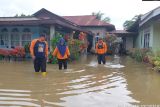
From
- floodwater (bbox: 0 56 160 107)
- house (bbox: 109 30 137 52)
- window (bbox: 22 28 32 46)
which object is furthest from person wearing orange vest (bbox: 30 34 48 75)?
house (bbox: 109 30 137 52)

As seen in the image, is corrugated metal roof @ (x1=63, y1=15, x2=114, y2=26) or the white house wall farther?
corrugated metal roof @ (x1=63, y1=15, x2=114, y2=26)

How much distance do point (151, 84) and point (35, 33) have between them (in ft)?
37.1

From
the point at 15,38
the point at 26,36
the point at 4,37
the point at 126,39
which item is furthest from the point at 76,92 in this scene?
the point at 126,39

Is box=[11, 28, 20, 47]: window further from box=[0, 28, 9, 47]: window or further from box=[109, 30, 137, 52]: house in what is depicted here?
box=[109, 30, 137, 52]: house

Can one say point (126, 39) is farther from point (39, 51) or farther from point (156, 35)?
point (39, 51)

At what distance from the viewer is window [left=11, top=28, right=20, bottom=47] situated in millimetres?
19375

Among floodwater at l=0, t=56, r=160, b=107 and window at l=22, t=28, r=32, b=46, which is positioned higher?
window at l=22, t=28, r=32, b=46

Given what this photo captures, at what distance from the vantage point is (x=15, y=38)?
19.5 metres

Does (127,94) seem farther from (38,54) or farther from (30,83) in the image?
(38,54)

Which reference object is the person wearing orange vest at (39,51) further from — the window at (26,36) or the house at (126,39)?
the house at (126,39)

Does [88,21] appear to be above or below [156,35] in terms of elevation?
above

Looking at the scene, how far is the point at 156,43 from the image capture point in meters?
18.5

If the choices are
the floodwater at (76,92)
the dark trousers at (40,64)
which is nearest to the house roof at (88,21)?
the dark trousers at (40,64)

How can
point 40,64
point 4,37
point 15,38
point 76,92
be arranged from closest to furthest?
point 76,92
point 40,64
point 15,38
point 4,37
